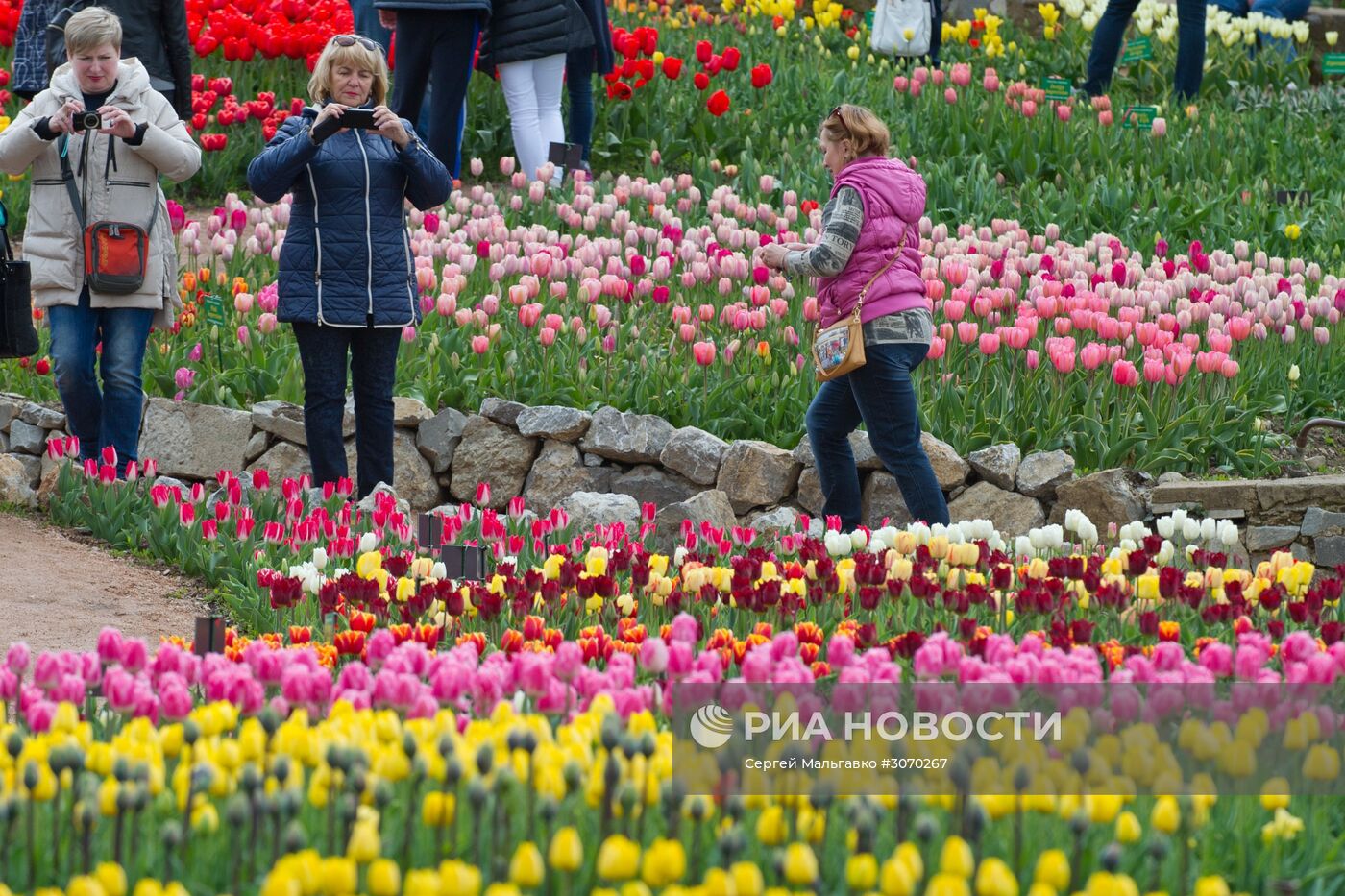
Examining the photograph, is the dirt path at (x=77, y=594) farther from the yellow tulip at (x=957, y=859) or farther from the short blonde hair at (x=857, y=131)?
the yellow tulip at (x=957, y=859)

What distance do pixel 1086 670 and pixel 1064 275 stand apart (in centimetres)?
484

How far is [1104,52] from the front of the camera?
11.4 metres

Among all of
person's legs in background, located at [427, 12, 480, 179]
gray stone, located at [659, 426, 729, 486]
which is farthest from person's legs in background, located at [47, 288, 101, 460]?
person's legs in background, located at [427, 12, 480, 179]

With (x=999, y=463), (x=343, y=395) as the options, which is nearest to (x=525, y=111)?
(x=343, y=395)

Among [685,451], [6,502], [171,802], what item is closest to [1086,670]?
[171,802]

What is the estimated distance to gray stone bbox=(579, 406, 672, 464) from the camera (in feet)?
21.7

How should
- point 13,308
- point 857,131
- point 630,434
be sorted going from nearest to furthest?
point 857,131, point 13,308, point 630,434

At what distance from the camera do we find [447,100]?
8516 mm

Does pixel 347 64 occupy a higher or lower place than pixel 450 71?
lower

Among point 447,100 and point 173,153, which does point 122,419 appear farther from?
point 447,100

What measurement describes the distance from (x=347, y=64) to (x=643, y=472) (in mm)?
1902

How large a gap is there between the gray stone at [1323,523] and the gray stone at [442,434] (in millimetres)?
3058

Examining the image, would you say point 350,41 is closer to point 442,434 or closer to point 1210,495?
point 442,434

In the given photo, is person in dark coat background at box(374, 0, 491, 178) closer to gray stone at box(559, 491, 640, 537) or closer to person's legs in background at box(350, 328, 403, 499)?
person's legs in background at box(350, 328, 403, 499)
